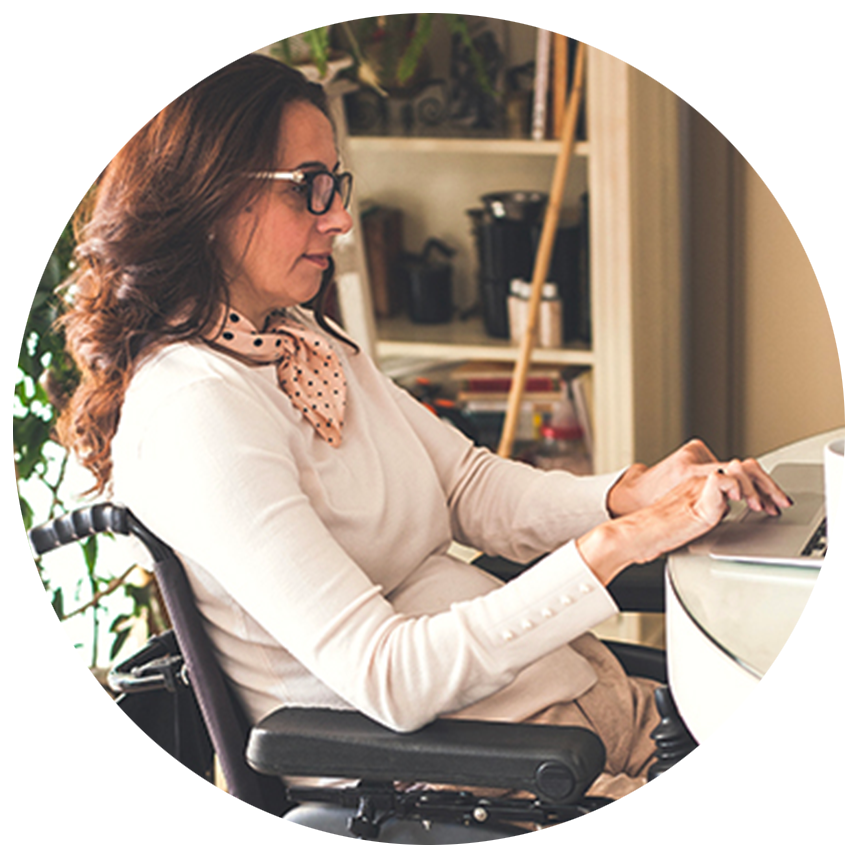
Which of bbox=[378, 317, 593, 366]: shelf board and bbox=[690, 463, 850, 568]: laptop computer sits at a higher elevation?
bbox=[690, 463, 850, 568]: laptop computer

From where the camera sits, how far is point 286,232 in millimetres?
1375

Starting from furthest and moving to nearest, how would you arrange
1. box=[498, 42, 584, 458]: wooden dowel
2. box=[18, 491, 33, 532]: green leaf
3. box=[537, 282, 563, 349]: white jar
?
box=[537, 282, 563, 349]: white jar → box=[498, 42, 584, 458]: wooden dowel → box=[18, 491, 33, 532]: green leaf

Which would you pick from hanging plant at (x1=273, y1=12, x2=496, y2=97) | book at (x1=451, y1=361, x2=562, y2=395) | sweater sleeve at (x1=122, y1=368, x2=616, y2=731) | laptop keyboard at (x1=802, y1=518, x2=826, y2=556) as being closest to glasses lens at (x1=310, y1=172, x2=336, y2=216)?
sweater sleeve at (x1=122, y1=368, x2=616, y2=731)

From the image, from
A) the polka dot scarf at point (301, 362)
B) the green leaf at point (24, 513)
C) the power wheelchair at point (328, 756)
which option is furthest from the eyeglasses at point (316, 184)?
the green leaf at point (24, 513)

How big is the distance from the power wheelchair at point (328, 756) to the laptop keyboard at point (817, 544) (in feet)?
0.65

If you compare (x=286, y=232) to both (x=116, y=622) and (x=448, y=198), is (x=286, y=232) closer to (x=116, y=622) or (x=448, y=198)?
(x=116, y=622)

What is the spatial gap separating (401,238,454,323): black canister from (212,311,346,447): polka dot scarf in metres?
1.49

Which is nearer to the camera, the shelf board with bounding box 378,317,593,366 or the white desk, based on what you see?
the white desk

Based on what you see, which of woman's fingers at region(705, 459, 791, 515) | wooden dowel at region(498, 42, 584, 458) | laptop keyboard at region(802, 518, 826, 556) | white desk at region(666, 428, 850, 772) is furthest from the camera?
wooden dowel at region(498, 42, 584, 458)

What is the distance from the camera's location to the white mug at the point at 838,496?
1.16 meters

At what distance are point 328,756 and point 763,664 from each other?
1.33 ft

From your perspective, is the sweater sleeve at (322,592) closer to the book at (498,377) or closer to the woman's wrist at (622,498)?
Answer: the woman's wrist at (622,498)

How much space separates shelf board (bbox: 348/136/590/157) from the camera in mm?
2666

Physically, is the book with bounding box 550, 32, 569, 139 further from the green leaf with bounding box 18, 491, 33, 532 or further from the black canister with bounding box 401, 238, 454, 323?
the green leaf with bounding box 18, 491, 33, 532
